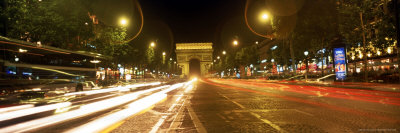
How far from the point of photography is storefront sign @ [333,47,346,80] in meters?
25.8

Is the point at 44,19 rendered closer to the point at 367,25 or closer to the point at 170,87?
the point at 170,87

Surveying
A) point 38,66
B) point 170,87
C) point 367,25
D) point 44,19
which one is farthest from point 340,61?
point 44,19

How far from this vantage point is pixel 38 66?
18.3 metres

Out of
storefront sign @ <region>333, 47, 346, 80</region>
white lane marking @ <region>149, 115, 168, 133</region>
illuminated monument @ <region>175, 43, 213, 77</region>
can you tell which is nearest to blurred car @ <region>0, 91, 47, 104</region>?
white lane marking @ <region>149, 115, 168, 133</region>

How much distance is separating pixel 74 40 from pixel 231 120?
71.8 ft

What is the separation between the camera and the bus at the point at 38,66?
597 inches

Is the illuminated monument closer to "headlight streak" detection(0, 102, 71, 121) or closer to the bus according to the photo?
the bus

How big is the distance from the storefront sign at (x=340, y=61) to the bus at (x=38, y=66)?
23645 mm

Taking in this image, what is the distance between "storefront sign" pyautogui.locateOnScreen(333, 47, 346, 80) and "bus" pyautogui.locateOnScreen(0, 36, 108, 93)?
23.6 m

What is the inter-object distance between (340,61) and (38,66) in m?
25.5

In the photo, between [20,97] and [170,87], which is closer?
[20,97]

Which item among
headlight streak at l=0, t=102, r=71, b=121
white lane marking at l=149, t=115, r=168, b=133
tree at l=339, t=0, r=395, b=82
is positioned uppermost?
tree at l=339, t=0, r=395, b=82

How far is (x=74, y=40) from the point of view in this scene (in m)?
25.1

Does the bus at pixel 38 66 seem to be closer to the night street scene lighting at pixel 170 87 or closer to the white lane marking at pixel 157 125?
the night street scene lighting at pixel 170 87
